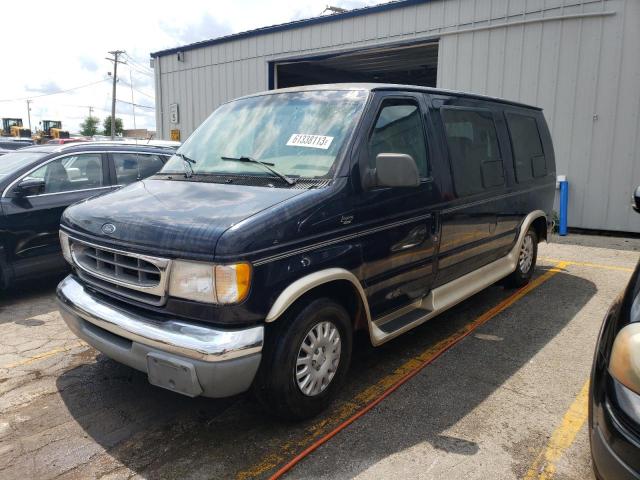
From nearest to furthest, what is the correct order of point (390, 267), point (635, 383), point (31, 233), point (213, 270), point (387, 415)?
point (635, 383), point (213, 270), point (387, 415), point (390, 267), point (31, 233)

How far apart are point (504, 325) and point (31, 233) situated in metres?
5.12

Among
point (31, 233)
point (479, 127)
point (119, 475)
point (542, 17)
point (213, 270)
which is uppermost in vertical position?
point (542, 17)

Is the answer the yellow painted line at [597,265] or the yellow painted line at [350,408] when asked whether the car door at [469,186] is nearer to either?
the yellow painted line at [350,408]

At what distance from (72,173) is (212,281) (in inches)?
174

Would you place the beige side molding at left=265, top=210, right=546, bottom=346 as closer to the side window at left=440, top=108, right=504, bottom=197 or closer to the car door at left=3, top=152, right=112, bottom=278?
the side window at left=440, top=108, right=504, bottom=197

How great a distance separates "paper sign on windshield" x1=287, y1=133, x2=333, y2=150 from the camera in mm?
3482

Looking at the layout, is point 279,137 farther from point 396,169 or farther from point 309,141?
point 396,169

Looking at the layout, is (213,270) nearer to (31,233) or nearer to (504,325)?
(504,325)

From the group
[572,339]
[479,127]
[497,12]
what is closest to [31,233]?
[479,127]

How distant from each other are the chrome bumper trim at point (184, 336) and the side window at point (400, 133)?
149 cm

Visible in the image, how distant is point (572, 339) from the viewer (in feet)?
15.3

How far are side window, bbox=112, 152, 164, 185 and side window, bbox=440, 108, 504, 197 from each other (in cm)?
420

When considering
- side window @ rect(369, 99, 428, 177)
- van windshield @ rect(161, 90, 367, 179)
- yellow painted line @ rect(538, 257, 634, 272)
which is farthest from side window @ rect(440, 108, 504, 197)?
yellow painted line @ rect(538, 257, 634, 272)

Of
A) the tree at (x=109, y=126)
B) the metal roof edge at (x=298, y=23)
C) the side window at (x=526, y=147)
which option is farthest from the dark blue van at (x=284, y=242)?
the tree at (x=109, y=126)
